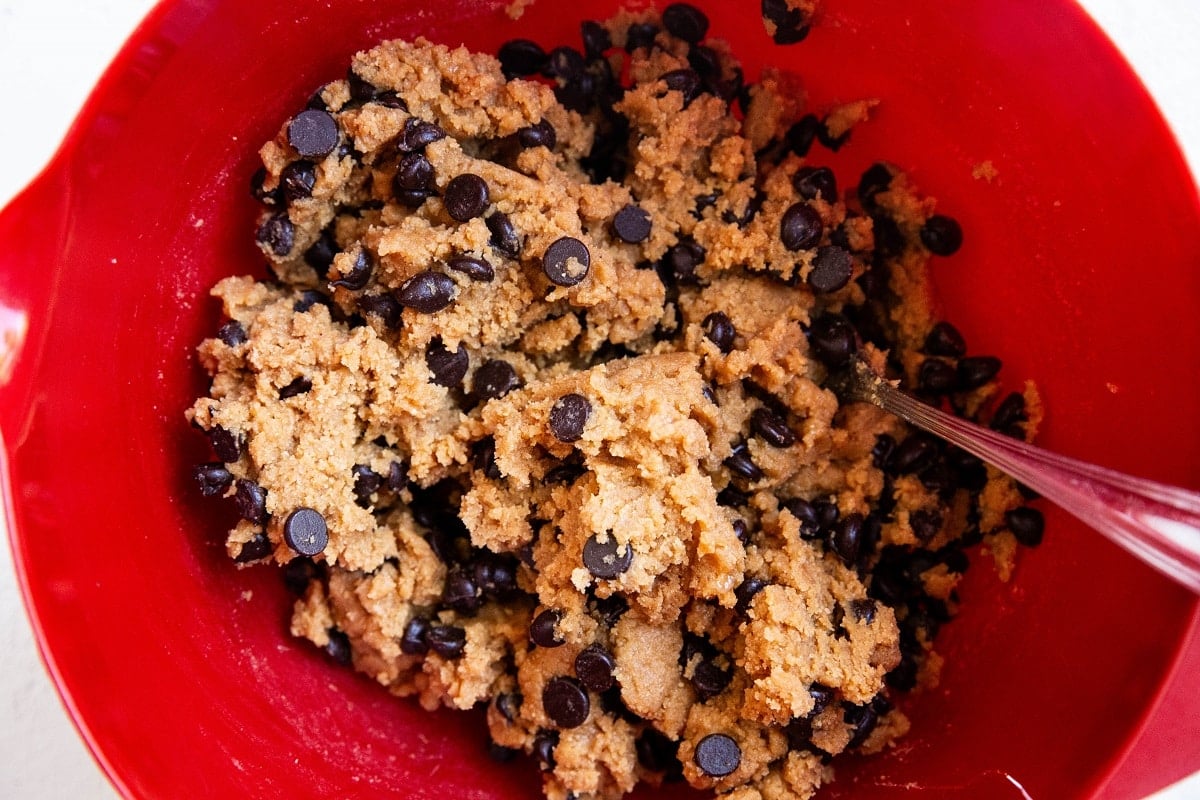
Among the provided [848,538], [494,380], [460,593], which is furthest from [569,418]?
[848,538]

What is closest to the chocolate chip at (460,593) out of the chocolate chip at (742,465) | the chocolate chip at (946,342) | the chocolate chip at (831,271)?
the chocolate chip at (742,465)

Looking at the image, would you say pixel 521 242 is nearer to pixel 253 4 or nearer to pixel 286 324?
pixel 286 324

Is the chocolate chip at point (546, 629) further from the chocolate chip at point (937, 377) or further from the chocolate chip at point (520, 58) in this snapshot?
the chocolate chip at point (520, 58)

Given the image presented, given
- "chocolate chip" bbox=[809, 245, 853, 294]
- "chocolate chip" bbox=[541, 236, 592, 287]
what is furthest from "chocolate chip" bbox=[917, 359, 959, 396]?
"chocolate chip" bbox=[541, 236, 592, 287]

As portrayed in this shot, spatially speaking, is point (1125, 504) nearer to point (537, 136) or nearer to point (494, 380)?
point (494, 380)

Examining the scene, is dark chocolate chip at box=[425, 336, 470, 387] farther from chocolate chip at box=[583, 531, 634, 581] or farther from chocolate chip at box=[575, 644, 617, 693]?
chocolate chip at box=[575, 644, 617, 693]

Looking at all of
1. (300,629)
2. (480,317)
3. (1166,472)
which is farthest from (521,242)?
(1166,472)
